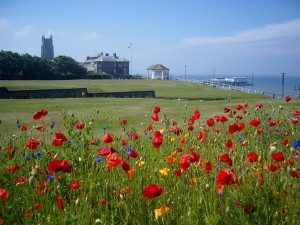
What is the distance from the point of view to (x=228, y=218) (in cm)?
234

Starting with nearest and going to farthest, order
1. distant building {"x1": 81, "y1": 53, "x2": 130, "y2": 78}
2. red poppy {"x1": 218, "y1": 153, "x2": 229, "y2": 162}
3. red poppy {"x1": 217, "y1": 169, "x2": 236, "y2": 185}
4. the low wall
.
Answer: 1. red poppy {"x1": 217, "y1": 169, "x2": 236, "y2": 185}
2. red poppy {"x1": 218, "y1": 153, "x2": 229, "y2": 162}
3. the low wall
4. distant building {"x1": 81, "y1": 53, "x2": 130, "y2": 78}

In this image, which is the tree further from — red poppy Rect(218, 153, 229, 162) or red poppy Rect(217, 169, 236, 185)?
red poppy Rect(217, 169, 236, 185)

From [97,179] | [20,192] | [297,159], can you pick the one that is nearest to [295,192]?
[297,159]

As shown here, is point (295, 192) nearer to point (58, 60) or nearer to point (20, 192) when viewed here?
point (20, 192)

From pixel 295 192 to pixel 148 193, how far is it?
1.16 meters

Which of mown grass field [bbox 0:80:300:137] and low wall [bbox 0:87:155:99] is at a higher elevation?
low wall [bbox 0:87:155:99]

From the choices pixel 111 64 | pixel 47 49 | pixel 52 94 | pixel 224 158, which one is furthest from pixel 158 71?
pixel 47 49

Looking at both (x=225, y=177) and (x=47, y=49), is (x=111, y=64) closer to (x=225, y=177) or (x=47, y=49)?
(x=225, y=177)

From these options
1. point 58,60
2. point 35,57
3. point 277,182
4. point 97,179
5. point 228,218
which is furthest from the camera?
point 58,60

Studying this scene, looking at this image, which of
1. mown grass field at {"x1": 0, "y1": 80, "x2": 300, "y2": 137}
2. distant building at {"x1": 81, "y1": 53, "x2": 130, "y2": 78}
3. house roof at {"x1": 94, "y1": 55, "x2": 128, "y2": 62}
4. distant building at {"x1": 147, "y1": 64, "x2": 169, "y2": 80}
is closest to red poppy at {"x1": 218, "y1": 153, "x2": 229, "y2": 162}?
mown grass field at {"x1": 0, "y1": 80, "x2": 300, "y2": 137}

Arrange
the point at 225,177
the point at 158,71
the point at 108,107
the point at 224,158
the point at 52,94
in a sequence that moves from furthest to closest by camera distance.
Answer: the point at 158,71, the point at 52,94, the point at 108,107, the point at 224,158, the point at 225,177

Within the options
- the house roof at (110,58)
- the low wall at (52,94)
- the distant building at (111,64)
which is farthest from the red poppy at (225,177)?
the house roof at (110,58)

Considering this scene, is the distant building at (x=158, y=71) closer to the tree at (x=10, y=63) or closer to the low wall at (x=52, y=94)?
the tree at (x=10, y=63)

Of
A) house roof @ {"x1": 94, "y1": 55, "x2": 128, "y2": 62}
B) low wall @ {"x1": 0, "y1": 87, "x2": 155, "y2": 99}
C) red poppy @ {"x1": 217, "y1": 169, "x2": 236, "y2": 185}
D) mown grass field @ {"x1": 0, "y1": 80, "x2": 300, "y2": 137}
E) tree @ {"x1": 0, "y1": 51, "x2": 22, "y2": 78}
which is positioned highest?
house roof @ {"x1": 94, "y1": 55, "x2": 128, "y2": 62}
